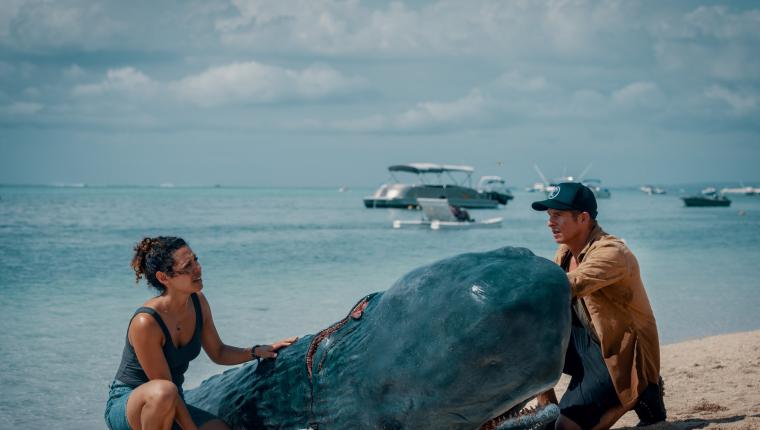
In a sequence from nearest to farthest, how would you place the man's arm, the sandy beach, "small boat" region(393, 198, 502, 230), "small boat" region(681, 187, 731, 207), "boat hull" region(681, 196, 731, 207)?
the man's arm, the sandy beach, "small boat" region(393, 198, 502, 230), "small boat" region(681, 187, 731, 207), "boat hull" region(681, 196, 731, 207)

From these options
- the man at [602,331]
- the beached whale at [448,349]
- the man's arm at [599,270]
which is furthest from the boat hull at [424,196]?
the beached whale at [448,349]

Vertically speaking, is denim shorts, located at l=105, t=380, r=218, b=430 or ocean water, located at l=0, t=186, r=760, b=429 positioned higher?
denim shorts, located at l=105, t=380, r=218, b=430

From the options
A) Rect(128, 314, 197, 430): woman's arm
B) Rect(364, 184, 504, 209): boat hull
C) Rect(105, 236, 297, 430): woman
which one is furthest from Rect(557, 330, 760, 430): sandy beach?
Rect(364, 184, 504, 209): boat hull

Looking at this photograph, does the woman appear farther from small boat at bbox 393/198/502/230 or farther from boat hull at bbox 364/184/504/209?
boat hull at bbox 364/184/504/209

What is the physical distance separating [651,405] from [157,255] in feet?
8.72

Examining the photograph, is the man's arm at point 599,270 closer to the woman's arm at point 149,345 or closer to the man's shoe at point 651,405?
the man's shoe at point 651,405

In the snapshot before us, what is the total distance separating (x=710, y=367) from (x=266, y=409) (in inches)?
220

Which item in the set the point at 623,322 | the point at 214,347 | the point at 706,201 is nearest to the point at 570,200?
the point at 623,322

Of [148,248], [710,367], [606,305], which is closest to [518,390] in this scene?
[606,305]

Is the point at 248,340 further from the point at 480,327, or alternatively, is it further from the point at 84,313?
the point at 480,327

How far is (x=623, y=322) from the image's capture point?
4121 millimetres

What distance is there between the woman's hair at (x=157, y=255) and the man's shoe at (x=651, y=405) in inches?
97.1

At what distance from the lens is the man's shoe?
430cm

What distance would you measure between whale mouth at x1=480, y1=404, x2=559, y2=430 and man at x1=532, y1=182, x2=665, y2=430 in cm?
112
